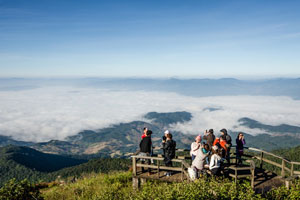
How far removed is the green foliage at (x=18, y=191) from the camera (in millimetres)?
9997

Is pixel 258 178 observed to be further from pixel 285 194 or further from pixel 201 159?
pixel 201 159

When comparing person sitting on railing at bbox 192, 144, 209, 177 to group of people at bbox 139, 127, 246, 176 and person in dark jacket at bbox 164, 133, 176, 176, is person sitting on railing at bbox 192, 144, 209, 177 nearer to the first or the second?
group of people at bbox 139, 127, 246, 176

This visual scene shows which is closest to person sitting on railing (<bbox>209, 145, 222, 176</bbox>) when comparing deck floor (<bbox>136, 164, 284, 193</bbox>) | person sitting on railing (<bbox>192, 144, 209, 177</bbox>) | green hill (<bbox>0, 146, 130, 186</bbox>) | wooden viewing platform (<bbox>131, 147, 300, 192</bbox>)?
person sitting on railing (<bbox>192, 144, 209, 177</bbox>)

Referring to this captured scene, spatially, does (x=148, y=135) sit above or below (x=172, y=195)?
above

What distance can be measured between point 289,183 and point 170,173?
5.83m

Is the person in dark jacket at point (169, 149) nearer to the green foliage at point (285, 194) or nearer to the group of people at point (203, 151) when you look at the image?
the group of people at point (203, 151)

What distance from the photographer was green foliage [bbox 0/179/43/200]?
9997 millimetres

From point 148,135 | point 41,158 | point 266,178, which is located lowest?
point 41,158

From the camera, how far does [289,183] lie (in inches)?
392

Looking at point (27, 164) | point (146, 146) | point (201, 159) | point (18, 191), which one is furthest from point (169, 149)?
point (27, 164)

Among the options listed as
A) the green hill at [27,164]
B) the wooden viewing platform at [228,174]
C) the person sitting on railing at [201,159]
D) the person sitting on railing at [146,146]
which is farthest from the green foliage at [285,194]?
the green hill at [27,164]

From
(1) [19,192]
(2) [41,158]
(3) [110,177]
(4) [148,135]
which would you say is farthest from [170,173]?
(2) [41,158]

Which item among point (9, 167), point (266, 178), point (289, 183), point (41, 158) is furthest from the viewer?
point (41, 158)

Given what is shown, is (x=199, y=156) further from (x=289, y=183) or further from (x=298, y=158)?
(x=298, y=158)
